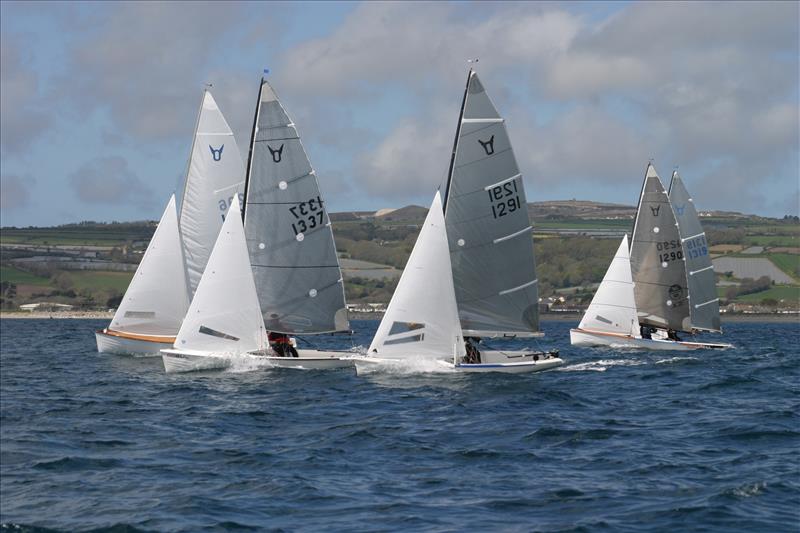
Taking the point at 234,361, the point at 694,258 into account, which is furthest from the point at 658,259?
the point at 234,361

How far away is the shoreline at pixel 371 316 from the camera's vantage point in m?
113

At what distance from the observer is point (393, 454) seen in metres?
20.0

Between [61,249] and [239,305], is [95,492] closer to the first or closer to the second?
[239,305]

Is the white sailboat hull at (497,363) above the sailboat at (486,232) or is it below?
below

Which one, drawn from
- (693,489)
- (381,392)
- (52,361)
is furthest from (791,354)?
(693,489)

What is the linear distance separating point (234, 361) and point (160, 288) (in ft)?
29.7

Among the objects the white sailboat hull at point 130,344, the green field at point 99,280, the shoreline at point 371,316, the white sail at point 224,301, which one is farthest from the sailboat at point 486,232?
the green field at point 99,280

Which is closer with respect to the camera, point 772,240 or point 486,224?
point 486,224

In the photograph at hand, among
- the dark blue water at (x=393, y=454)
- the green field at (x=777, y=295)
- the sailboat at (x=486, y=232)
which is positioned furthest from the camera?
the green field at (x=777, y=295)

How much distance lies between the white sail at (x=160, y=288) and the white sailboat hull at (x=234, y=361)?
25.1ft

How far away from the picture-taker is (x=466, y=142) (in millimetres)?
33688

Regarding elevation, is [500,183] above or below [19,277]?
below

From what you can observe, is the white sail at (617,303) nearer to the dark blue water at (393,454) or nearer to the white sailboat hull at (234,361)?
the dark blue water at (393,454)

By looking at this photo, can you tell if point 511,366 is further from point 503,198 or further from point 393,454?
point 393,454
